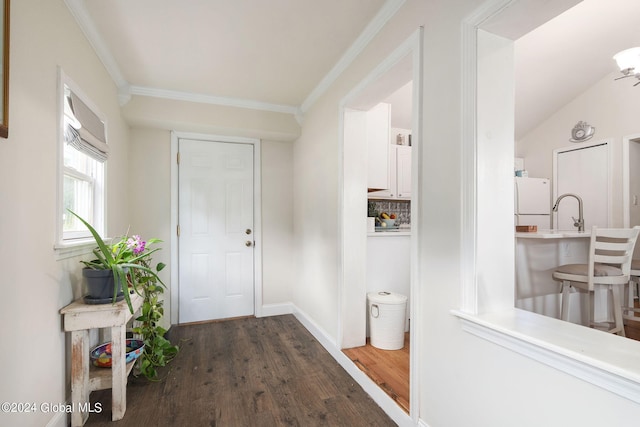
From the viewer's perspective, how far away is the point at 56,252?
1.63 metres

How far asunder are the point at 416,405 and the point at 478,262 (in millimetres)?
883

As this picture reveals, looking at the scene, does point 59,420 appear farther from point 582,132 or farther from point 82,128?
point 582,132

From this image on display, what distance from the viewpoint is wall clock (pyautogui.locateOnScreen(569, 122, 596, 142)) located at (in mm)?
4234

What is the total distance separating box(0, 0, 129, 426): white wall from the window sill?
74.9 inches

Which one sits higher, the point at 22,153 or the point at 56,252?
the point at 22,153

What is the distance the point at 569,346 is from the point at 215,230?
10.6 feet

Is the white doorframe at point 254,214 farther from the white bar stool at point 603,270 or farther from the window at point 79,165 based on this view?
the white bar stool at point 603,270

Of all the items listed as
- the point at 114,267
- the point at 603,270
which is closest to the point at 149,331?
the point at 114,267

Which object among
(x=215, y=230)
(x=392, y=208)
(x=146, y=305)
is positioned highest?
(x=392, y=208)

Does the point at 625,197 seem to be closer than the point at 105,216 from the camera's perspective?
No

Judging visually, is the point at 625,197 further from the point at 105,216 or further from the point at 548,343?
the point at 105,216

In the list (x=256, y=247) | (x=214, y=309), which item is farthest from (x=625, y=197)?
(x=214, y=309)

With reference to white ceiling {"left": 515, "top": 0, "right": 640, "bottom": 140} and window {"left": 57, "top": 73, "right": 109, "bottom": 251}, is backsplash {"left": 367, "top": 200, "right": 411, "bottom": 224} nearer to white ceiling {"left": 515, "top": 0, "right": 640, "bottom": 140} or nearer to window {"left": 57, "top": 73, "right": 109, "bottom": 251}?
white ceiling {"left": 515, "top": 0, "right": 640, "bottom": 140}

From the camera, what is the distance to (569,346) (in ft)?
3.25
